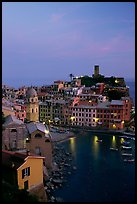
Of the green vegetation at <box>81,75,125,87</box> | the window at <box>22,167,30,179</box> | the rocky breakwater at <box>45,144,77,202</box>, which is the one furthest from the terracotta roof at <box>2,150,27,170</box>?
the green vegetation at <box>81,75,125,87</box>

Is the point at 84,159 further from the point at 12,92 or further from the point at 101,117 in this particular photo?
the point at 12,92

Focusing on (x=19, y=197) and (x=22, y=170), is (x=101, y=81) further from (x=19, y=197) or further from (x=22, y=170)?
(x=19, y=197)

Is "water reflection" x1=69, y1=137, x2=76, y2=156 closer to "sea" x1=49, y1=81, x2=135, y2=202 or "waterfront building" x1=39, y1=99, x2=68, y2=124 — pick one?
"sea" x1=49, y1=81, x2=135, y2=202

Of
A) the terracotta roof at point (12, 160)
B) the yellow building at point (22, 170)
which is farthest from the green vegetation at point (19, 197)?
the terracotta roof at point (12, 160)

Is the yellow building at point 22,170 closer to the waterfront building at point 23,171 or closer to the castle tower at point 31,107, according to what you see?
the waterfront building at point 23,171

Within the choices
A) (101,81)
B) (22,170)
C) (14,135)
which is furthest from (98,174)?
(101,81)

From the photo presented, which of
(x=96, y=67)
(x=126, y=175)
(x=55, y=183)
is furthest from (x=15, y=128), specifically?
(x=96, y=67)

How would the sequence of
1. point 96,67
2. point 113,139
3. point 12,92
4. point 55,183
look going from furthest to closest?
point 96,67 → point 12,92 → point 113,139 → point 55,183
